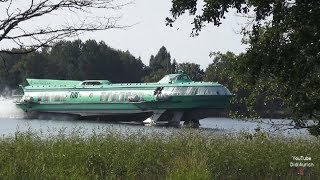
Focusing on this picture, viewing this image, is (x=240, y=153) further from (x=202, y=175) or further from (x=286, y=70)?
(x=202, y=175)

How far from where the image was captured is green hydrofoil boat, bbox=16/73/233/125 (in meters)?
63.9

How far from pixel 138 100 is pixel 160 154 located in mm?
54037

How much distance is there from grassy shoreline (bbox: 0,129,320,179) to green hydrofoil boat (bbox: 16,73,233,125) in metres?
45.8

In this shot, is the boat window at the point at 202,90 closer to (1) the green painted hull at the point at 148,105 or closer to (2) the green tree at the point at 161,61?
(1) the green painted hull at the point at 148,105

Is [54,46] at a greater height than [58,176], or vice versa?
[54,46]

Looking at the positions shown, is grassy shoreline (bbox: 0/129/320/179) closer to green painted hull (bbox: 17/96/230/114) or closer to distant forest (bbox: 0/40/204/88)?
green painted hull (bbox: 17/96/230/114)

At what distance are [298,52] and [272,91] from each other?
177 inches

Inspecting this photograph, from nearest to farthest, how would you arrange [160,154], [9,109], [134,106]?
1. [160,154]
2. [134,106]
3. [9,109]

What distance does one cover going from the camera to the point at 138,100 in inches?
2618

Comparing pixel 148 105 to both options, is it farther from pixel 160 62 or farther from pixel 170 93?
pixel 160 62

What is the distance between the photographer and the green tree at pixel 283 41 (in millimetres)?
9273

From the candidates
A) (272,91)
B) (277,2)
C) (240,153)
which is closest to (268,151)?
(240,153)

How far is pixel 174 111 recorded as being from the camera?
65.9m

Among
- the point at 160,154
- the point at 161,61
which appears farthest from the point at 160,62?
the point at 160,154
